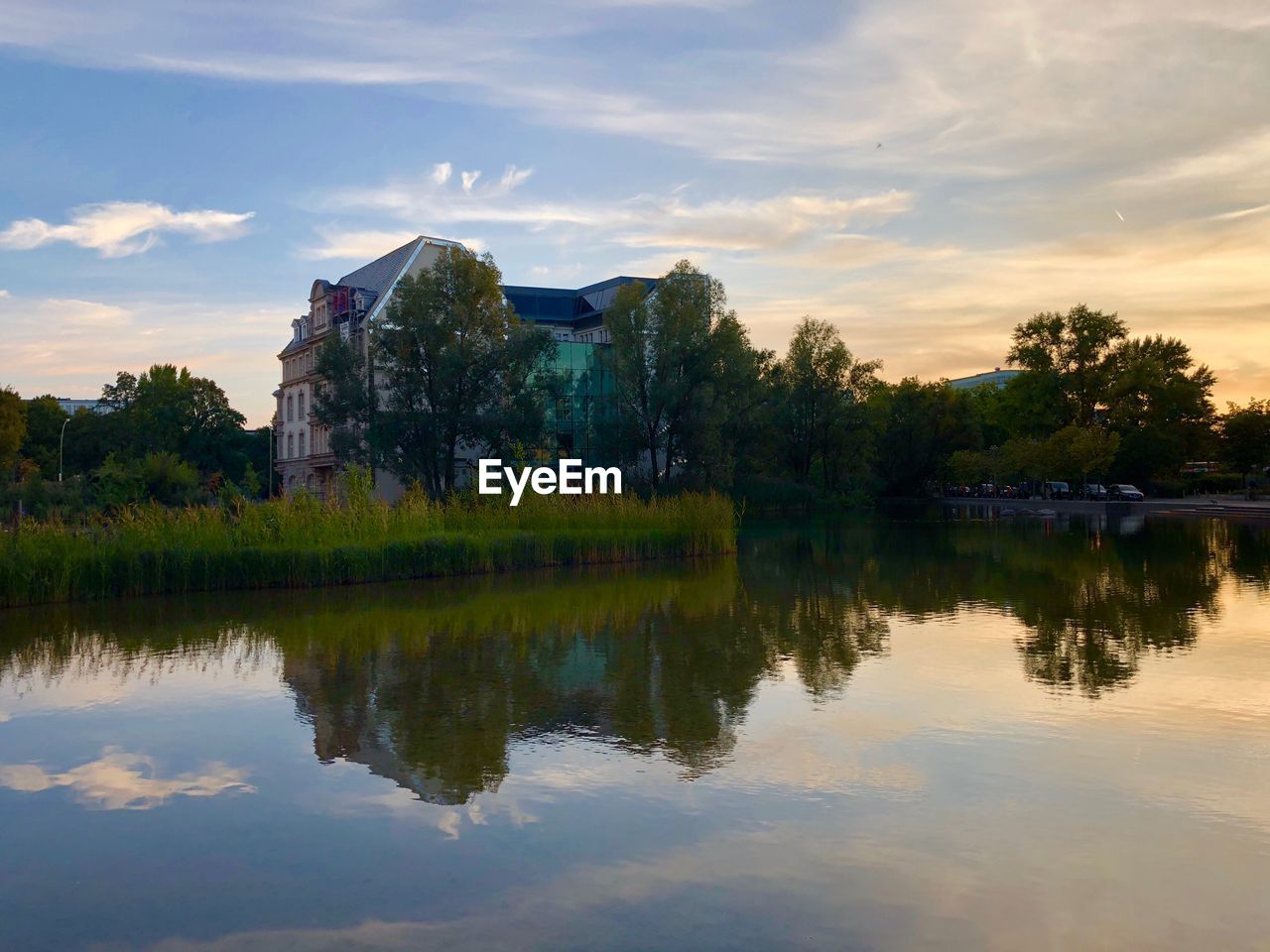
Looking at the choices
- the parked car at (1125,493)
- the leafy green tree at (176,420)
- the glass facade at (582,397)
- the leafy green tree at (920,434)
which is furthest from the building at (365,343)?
the parked car at (1125,493)

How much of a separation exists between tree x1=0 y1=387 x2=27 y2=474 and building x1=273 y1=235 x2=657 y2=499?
14515mm

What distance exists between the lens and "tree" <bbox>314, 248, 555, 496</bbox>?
42688 millimetres

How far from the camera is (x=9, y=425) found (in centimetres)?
5556

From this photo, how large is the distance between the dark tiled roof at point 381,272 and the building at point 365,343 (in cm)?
A: 8

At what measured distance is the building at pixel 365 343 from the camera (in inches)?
2053

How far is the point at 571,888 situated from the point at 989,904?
2099 millimetres

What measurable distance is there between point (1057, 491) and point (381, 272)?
58434 millimetres

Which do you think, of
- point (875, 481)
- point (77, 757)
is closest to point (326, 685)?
point (77, 757)

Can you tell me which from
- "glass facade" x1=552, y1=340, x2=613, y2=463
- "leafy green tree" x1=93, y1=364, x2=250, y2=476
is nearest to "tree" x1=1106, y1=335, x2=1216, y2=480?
"glass facade" x1=552, y1=340, x2=613, y2=463

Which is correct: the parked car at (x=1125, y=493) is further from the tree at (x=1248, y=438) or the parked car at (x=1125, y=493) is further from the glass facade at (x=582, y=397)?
the glass facade at (x=582, y=397)

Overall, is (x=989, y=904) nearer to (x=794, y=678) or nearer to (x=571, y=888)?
(x=571, y=888)

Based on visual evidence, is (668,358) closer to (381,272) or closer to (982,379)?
(381,272)

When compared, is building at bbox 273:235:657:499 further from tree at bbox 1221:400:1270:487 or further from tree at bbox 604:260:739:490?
tree at bbox 1221:400:1270:487

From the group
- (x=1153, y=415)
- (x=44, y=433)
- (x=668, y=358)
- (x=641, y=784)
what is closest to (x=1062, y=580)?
(x=641, y=784)
